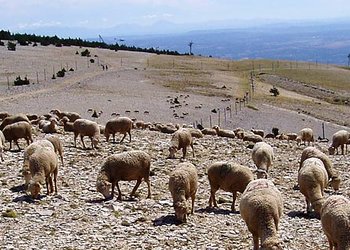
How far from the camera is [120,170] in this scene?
1903cm

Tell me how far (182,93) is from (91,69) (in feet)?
76.9

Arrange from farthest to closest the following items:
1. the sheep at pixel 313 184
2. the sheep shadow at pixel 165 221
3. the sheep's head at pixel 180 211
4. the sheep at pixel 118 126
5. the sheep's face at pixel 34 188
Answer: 1. the sheep at pixel 118 126
2. the sheep at pixel 313 184
3. the sheep's face at pixel 34 188
4. the sheep's head at pixel 180 211
5. the sheep shadow at pixel 165 221

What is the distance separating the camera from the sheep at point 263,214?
13.5 m

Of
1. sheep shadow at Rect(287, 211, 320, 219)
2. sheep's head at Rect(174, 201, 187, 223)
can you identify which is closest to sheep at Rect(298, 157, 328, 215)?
sheep shadow at Rect(287, 211, 320, 219)

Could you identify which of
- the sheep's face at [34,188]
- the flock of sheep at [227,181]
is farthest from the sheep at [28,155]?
the sheep's face at [34,188]

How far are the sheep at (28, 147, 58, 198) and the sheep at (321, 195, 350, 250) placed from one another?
898 cm

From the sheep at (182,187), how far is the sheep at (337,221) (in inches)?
165

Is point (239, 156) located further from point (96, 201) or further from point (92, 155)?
point (96, 201)

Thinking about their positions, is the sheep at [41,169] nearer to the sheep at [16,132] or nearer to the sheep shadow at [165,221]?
the sheep shadow at [165,221]

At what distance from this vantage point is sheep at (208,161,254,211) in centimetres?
1872

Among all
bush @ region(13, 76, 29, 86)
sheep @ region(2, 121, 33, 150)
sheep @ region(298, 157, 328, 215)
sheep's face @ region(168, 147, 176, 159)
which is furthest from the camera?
bush @ region(13, 76, 29, 86)

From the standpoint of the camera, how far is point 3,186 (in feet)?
A: 64.6

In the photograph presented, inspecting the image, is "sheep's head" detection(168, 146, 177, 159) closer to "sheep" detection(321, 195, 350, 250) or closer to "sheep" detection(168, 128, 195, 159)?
"sheep" detection(168, 128, 195, 159)

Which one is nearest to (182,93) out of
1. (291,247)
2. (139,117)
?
(139,117)
